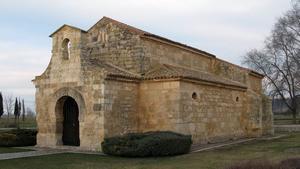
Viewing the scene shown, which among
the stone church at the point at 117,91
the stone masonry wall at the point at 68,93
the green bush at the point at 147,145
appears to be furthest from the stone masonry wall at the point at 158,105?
the stone masonry wall at the point at 68,93

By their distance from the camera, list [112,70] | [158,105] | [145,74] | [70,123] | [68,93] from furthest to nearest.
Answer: [70,123] → [145,74] → [158,105] → [68,93] → [112,70]

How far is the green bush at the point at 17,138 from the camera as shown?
63.8 feet

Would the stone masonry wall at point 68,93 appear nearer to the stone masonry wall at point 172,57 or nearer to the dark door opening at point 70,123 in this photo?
the dark door opening at point 70,123

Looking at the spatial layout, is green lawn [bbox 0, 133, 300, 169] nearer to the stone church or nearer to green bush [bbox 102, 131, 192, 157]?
green bush [bbox 102, 131, 192, 157]

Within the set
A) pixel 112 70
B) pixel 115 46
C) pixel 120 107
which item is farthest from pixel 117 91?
pixel 115 46

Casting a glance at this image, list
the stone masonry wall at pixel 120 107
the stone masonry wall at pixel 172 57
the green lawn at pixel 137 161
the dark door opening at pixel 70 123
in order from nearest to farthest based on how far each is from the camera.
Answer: the green lawn at pixel 137 161 → the stone masonry wall at pixel 120 107 → the dark door opening at pixel 70 123 → the stone masonry wall at pixel 172 57

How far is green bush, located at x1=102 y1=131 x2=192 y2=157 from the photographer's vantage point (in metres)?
14.8

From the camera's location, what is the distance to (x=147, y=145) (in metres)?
14.8

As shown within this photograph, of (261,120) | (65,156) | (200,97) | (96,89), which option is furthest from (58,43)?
(261,120)

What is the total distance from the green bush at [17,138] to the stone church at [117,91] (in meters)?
1.07

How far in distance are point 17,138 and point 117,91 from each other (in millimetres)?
6065

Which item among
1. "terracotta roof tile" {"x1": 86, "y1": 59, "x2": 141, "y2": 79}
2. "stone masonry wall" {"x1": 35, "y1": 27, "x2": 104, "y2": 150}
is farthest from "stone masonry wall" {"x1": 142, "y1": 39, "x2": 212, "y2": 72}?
"stone masonry wall" {"x1": 35, "y1": 27, "x2": 104, "y2": 150}

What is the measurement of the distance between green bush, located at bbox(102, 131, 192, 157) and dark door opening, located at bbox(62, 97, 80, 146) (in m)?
3.47

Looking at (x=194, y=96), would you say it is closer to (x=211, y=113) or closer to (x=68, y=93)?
(x=211, y=113)
